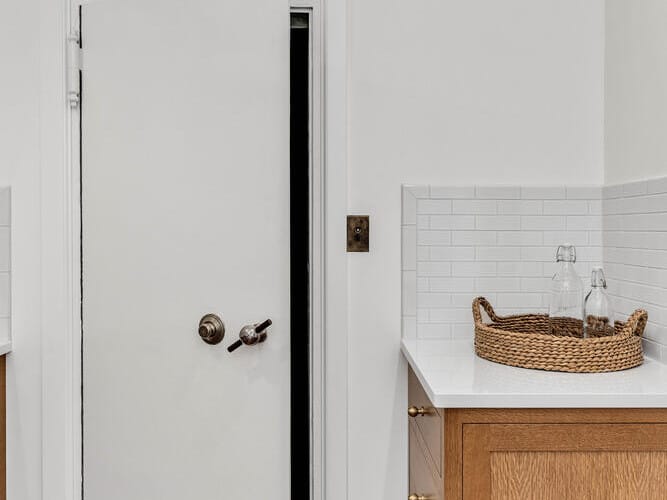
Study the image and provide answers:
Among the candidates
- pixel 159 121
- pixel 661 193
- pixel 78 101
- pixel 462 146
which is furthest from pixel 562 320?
pixel 78 101

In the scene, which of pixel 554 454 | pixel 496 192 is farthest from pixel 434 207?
pixel 554 454

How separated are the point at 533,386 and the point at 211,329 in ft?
2.79

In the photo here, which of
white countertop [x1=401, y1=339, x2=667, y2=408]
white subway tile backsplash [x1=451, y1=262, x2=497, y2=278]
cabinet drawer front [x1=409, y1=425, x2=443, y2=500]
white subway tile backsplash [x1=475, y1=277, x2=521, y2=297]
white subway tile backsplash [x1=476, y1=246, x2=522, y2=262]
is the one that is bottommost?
cabinet drawer front [x1=409, y1=425, x2=443, y2=500]

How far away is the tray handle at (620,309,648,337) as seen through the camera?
1411 mm

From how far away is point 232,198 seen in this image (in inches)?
69.4

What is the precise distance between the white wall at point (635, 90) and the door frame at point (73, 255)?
0.70 meters

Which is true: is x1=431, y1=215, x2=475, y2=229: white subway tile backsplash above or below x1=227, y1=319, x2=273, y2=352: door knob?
above

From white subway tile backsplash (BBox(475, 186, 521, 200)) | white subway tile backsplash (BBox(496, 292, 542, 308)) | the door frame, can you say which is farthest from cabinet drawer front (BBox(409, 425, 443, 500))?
white subway tile backsplash (BBox(475, 186, 521, 200))

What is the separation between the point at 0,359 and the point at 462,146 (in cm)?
136

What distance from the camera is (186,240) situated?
1766 millimetres

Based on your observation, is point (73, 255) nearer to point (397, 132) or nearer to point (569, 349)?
point (397, 132)

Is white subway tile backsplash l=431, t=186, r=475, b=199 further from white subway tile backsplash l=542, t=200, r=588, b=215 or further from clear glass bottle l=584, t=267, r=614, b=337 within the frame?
clear glass bottle l=584, t=267, r=614, b=337

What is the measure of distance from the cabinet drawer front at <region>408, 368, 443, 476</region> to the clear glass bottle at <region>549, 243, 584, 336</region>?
36cm

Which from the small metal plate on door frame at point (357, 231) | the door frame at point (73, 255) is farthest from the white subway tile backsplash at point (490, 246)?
the door frame at point (73, 255)
